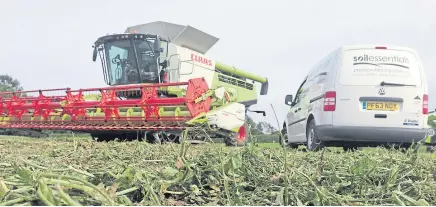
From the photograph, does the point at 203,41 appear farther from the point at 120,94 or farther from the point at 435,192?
the point at 435,192

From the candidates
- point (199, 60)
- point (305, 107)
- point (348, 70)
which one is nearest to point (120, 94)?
point (199, 60)

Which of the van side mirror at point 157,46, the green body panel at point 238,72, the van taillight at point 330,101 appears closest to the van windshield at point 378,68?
the van taillight at point 330,101

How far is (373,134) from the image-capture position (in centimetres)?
771

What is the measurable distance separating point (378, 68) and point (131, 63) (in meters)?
7.21

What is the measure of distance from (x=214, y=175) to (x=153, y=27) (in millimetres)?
13104

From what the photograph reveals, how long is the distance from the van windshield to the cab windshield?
610 centimetres

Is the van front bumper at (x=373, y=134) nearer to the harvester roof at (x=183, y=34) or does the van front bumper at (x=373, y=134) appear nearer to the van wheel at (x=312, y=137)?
the van wheel at (x=312, y=137)

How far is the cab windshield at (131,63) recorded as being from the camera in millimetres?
12391

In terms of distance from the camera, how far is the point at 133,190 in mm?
1626

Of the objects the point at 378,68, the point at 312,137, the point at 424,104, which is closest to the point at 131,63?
the point at 312,137

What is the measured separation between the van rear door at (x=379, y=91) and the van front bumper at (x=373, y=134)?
8 centimetres

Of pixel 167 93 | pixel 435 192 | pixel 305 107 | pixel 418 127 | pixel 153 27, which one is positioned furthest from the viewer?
pixel 153 27

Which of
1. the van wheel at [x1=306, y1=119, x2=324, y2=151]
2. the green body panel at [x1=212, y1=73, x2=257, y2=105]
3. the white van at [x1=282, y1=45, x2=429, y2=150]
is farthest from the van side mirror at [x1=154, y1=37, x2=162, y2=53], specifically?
the white van at [x1=282, y1=45, x2=429, y2=150]

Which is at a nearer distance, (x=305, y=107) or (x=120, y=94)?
(x=305, y=107)
